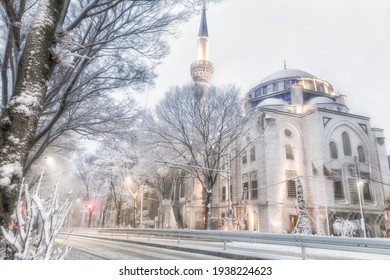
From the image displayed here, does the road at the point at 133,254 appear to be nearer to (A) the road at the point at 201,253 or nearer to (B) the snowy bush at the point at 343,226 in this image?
(A) the road at the point at 201,253

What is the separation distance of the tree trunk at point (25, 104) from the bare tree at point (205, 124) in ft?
33.3

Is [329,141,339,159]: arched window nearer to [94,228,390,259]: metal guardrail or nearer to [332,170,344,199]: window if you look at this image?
[332,170,344,199]: window

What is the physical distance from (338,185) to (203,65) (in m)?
12.3

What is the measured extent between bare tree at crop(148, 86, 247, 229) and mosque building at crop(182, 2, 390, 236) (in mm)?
890

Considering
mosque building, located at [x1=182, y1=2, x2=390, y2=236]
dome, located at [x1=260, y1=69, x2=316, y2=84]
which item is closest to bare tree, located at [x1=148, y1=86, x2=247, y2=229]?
mosque building, located at [x1=182, y1=2, x2=390, y2=236]

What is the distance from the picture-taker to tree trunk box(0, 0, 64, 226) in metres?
1.97

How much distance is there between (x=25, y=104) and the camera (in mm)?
2160

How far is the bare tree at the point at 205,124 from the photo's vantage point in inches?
516

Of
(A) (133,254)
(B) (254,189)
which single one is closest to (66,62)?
(A) (133,254)

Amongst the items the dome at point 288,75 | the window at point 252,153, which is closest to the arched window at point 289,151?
the window at point 252,153

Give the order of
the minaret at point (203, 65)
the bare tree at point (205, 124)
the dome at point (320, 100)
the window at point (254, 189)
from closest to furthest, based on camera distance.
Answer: the minaret at point (203, 65)
the bare tree at point (205, 124)
the window at point (254, 189)
the dome at point (320, 100)
